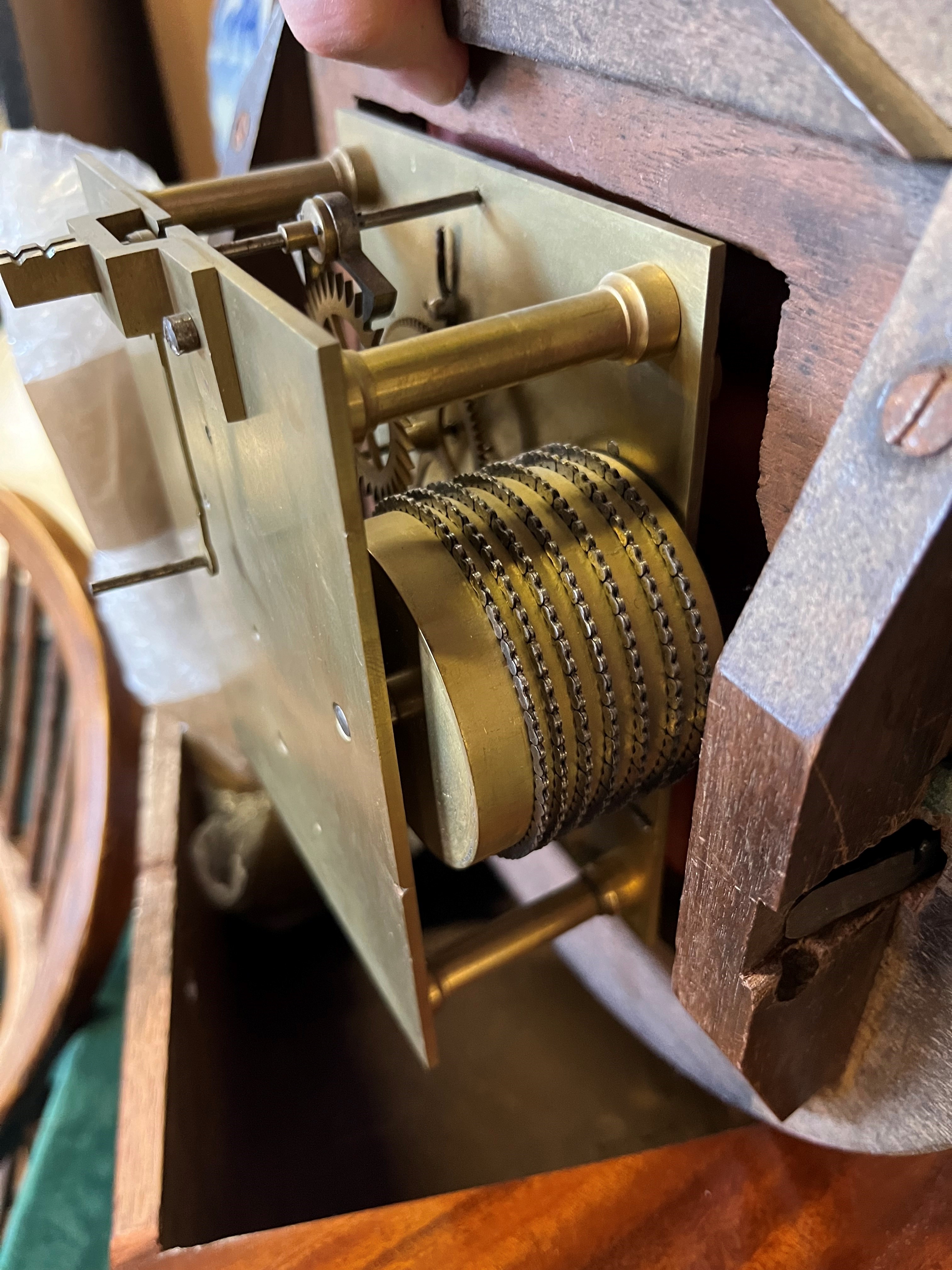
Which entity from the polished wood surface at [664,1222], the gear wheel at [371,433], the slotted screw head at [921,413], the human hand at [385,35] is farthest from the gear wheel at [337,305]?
the polished wood surface at [664,1222]

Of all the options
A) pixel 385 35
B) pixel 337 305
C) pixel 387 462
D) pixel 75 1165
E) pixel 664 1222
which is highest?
pixel 385 35

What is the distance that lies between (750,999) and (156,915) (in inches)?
19.3

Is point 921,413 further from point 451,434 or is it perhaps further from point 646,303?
point 451,434

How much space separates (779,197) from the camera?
0.34 m

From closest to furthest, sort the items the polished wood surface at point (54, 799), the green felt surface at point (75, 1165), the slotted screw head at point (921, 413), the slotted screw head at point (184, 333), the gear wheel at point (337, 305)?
the slotted screw head at point (921, 413) → the slotted screw head at point (184, 333) → the gear wheel at point (337, 305) → the green felt surface at point (75, 1165) → the polished wood surface at point (54, 799)

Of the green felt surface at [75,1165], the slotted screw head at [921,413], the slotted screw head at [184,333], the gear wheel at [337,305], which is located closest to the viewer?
the slotted screw head at [921,413]

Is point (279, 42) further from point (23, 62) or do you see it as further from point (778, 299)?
point (778, 299)

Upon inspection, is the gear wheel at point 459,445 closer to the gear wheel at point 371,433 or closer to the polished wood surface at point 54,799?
the gear wheel at point 371,433

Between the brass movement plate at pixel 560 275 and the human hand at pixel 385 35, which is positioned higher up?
the human hand at pixel 385 35

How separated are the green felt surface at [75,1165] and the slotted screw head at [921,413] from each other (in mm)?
693

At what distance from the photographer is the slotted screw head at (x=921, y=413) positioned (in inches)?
9.8

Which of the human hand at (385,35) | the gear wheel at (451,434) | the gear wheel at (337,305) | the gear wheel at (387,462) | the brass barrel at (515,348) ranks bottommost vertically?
the gear wheel at (387,462)

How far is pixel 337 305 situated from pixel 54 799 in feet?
2.05

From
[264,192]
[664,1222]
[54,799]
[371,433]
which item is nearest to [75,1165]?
[54,799]
